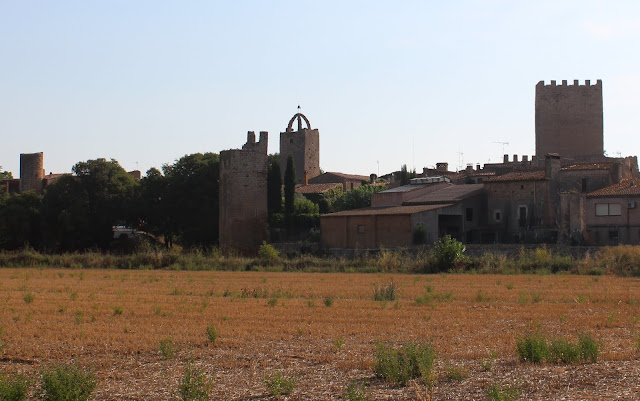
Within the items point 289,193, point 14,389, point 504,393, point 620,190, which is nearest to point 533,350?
point 504,393

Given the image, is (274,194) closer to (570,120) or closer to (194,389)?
(570,120)

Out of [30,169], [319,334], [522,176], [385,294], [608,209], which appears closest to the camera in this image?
[319,334]

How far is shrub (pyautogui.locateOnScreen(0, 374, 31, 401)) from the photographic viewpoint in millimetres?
9688

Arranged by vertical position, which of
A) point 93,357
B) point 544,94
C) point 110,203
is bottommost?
point 93,357

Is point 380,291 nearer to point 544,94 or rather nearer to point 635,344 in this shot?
point 635,344

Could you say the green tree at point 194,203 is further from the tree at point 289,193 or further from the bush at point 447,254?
the bush at point 447,254

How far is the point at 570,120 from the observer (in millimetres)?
64812

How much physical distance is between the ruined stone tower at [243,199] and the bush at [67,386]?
123 ft

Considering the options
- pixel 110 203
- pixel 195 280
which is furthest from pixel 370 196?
pixel 195 280

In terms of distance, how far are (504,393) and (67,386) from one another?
4764mm

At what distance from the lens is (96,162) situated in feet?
173

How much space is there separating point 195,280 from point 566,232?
66.3ft

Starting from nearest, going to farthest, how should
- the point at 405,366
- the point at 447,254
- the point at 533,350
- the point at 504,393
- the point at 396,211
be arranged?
the point at 504,393
the point at 405,366
the point at 533,350
the point at 447,254
the point at 396,211

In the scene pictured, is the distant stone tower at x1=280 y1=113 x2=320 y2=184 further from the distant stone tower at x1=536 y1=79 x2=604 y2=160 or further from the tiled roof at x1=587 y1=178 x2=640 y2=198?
the tiled roof at x1=587 y1=178 x2=640 y2=198
